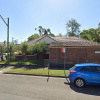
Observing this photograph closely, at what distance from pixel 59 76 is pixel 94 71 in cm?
367

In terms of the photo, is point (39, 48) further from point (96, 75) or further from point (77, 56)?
point (96, 75)

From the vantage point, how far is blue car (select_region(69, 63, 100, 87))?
6.70 meters

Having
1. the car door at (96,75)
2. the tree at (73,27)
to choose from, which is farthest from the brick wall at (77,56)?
the tree at (73,27)

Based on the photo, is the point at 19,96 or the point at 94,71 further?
the point at 94,71

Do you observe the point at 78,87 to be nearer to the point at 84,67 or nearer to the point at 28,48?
the point at 84,67

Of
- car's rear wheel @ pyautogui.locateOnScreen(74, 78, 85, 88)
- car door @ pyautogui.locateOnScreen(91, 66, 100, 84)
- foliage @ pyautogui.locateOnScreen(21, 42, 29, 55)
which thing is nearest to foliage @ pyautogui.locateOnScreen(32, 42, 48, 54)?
foliage @ pyautogui.locateOnScreen(21, 42, 29, 55)

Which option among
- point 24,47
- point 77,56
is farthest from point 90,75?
point 24,47

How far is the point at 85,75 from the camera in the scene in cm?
684

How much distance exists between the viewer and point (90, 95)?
566 cm

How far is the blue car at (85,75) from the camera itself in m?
6.70

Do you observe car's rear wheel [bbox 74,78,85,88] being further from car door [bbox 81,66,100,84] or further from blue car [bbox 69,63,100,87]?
car door [bbox 81,66,100,84]

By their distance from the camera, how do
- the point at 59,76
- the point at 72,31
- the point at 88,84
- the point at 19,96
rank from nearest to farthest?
the point at 19,96
the point at 88,84
the point at 59,76
the point at 72,31

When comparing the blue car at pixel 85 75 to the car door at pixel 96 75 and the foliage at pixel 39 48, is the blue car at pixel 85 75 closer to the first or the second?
the car door at pixel 96 75

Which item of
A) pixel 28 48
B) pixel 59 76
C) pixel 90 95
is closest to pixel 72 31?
pixel 28 48
